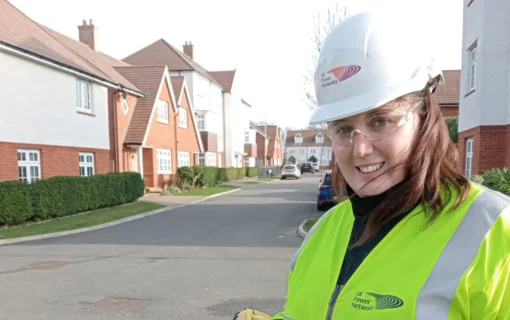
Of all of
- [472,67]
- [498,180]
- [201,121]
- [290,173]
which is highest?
[201,121]

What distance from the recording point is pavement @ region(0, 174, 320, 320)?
15.3ft

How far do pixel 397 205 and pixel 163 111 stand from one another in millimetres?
22874

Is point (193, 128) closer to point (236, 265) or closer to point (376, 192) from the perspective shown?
point (236, 265)

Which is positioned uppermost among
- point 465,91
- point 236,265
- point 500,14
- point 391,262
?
point 500,14

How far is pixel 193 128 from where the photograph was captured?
27.6m

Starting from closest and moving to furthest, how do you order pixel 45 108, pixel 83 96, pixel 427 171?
1. pixel 427 171
2. pixel 45 108
3. pixel 83 96

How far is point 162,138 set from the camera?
22.5 metres

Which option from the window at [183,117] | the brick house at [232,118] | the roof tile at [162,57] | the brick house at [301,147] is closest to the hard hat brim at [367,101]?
the window at [183,117]

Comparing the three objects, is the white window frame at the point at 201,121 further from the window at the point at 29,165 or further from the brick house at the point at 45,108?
the window at the point at 29,165

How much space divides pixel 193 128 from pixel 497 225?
89.6ft

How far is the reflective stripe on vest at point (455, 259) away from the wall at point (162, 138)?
67.7 feet

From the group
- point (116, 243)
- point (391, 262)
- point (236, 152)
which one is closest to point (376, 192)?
point (391, 262)

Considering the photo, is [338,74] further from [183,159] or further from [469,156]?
[183,159]

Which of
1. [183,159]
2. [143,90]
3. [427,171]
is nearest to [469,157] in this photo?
[427,171]
